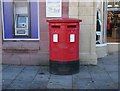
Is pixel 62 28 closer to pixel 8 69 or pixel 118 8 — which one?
pixel 8 69

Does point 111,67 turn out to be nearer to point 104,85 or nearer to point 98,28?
point 104,85

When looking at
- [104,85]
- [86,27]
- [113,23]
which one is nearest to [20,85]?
[104,85]

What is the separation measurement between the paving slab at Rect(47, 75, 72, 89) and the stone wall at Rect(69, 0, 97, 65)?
1338 millimetres

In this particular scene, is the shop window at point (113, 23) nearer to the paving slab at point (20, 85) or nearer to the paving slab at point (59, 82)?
the paving slab at point (59, 82)

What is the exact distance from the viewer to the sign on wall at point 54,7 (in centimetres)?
799

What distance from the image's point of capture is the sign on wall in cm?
799

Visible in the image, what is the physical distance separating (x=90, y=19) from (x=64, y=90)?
9.42ft

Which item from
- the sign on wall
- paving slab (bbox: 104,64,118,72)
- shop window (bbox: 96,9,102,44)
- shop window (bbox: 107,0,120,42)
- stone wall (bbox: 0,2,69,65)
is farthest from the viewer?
shop window (bbox: 107,0,120,42)

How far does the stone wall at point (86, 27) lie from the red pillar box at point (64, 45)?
3.01 ft

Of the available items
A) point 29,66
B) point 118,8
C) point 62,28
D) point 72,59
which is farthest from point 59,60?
point 118,8

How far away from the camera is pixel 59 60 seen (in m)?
7.14

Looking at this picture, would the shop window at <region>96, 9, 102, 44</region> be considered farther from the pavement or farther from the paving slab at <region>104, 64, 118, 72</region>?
the paving slab at <region>104, 64, 118, 72</region>

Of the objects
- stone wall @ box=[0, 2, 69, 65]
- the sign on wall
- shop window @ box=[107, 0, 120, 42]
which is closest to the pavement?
stone wall @ box=[0, 2, 69, 65]

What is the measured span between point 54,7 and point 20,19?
1172mm
